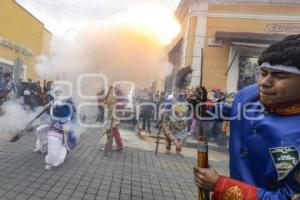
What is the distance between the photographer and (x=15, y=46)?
69.1 feet

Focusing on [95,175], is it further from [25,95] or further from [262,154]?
[25,95]

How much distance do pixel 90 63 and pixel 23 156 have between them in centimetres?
244

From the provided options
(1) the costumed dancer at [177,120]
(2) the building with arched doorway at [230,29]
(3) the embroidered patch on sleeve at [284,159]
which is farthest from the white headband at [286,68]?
(2) the building with arched doorway at [230,29]

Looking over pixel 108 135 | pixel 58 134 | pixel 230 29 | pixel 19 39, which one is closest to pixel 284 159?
pixel 58 134

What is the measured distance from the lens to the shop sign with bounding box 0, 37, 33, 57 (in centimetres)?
1971

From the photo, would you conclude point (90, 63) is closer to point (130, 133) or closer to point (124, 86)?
point (124, 86)

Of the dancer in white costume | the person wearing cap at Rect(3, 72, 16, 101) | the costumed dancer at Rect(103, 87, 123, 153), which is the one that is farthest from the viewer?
the person wearing cap at Rect(3, 72, 16, 101)

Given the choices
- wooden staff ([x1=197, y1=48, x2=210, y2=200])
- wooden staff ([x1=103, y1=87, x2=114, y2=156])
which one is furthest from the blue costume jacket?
wooden staff ([x1=103, y1=87, x2=114, y2=156])

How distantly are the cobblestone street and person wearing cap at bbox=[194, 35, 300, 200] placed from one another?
351 cm

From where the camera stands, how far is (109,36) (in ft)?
25.8

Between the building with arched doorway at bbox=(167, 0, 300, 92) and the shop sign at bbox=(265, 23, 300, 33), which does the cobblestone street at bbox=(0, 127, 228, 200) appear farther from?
the shop sign at bbox=(265, 23, 300, 33)

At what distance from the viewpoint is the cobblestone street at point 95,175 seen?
17.2 ft

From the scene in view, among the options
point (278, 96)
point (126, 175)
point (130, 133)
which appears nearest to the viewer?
point (278, 96)

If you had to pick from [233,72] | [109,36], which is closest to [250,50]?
[233,72]
